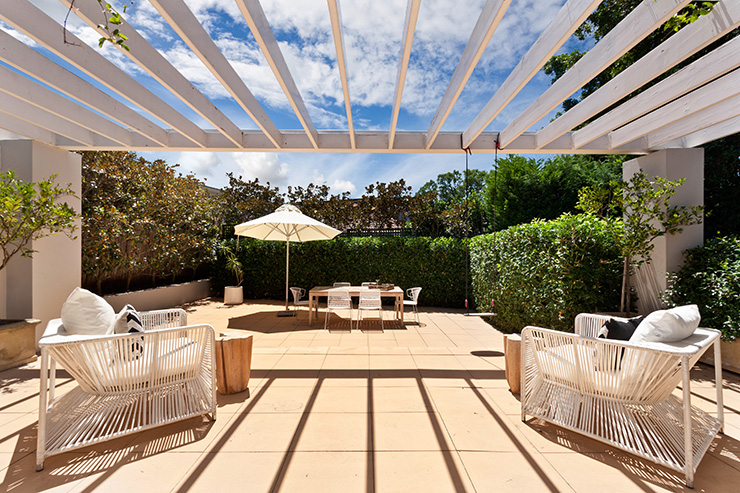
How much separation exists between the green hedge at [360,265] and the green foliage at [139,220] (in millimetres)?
1377

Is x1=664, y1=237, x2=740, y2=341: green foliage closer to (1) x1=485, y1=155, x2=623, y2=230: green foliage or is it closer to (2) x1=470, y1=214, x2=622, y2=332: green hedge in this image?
(2) x1=470, y1=214, x2=622, y2=332: green hedge

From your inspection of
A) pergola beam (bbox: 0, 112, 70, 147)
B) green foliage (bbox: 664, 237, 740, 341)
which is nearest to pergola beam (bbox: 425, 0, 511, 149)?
green foliage (bbox: 664, 237, 740, 341)

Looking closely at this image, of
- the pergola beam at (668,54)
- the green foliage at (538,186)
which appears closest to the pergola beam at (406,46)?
the pergola beam at (668,54)

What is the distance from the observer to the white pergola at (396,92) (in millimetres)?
2703

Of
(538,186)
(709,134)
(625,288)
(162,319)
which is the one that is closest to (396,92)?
(162,319)

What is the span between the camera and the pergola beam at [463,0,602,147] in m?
2.54

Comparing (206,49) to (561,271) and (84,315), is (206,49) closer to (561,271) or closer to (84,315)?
(84,315)

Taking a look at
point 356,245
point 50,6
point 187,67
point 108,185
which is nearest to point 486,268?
point 356,245

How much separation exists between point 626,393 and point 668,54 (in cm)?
292

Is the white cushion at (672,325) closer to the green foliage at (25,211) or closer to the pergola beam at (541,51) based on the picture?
the pergola beam at (541,51)

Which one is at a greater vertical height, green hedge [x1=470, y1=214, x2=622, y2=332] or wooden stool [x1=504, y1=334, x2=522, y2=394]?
green hedge [x1=470, y1=214, x2=622, y2=332]

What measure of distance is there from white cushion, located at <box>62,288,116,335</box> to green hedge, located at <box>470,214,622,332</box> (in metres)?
5.50

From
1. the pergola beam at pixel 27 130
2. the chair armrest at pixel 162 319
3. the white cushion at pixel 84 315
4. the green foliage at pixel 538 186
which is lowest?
the chair armrest at pixel 162 319

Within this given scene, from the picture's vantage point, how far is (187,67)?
3850 mm
